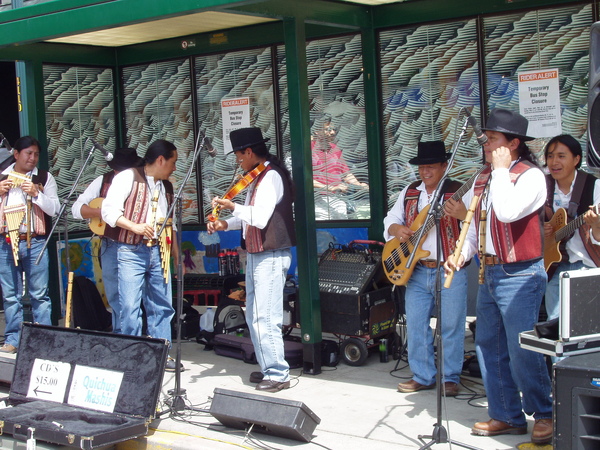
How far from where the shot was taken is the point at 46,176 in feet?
24.0

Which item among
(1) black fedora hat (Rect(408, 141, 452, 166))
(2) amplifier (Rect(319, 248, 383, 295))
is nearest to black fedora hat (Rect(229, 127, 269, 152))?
(1) black fedora hat (Rect(408, 141, 452, 166))

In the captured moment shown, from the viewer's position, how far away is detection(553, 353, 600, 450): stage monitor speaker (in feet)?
11.4

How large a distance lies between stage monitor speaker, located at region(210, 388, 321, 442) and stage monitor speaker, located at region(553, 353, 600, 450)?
1.62 meters

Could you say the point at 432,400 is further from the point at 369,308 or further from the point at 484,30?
the point at 484,30

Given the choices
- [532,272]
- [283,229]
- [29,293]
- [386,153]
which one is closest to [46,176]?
[29,293]

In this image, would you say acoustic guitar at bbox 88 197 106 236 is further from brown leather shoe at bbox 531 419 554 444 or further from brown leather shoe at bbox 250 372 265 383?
brown leather shoe at bbox 531 419 554 444

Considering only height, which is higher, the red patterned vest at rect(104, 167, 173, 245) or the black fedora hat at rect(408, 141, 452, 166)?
the black fedora hat at rect(408, 141, 452, 166)

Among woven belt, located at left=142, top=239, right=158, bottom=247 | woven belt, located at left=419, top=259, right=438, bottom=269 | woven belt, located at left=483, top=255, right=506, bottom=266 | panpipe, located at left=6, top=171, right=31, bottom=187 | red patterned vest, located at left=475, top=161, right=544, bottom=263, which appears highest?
panpipe, located at left=6, top=171, right=31, bottom=187

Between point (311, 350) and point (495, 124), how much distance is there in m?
2.59

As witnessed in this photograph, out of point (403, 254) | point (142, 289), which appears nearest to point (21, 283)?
point (142, 289)

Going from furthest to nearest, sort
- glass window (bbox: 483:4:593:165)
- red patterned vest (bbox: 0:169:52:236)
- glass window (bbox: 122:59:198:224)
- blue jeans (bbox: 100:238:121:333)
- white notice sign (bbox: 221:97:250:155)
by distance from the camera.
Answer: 1. glass window (bbox: 122:59:198:224)
2. white notice sign (bbox: 221:97:250:155)
3. red patterned vest (bbox: 0:169:52:236)
4. blue jeans (bbox: 100:238:121:333)
5. glass window (bbox: 483:4:593:165)

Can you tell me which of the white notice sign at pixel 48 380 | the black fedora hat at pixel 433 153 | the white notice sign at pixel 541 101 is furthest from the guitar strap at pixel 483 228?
the white notice sign at pixel 48 380

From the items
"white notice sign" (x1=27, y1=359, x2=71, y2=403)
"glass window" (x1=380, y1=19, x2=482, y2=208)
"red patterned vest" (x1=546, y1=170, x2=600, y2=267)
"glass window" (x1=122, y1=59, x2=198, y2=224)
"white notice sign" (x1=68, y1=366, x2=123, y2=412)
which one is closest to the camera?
"red patterned vest" (x1=546, y1=170, x2=600, y2=267)

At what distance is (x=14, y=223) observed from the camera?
7070 mm
